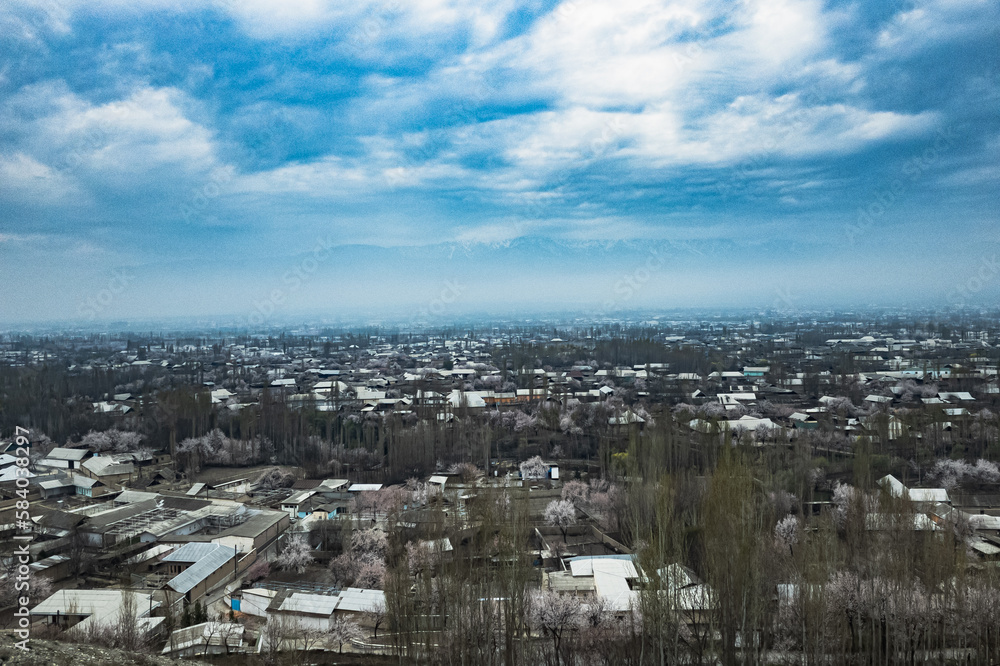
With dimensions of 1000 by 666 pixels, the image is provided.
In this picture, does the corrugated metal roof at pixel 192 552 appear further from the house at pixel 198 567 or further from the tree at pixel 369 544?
the tree at pixel 369 544

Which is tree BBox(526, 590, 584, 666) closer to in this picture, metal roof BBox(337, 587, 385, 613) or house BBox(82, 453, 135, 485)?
metal roof BBox(337, 587, 385, 613)

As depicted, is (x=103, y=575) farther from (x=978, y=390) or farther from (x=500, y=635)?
(x=978, y=390)

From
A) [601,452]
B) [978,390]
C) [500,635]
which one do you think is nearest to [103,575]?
Result: [500,635]

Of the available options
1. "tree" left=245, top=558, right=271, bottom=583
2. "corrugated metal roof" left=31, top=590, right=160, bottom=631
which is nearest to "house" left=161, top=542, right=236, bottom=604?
"tree" left=245, top=558, right=271, bottom=583

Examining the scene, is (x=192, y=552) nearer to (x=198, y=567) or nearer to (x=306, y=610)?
(x=198, y=567)

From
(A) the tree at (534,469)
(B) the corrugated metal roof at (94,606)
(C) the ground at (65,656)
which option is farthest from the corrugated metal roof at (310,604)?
(A) the tree at (534,469)
